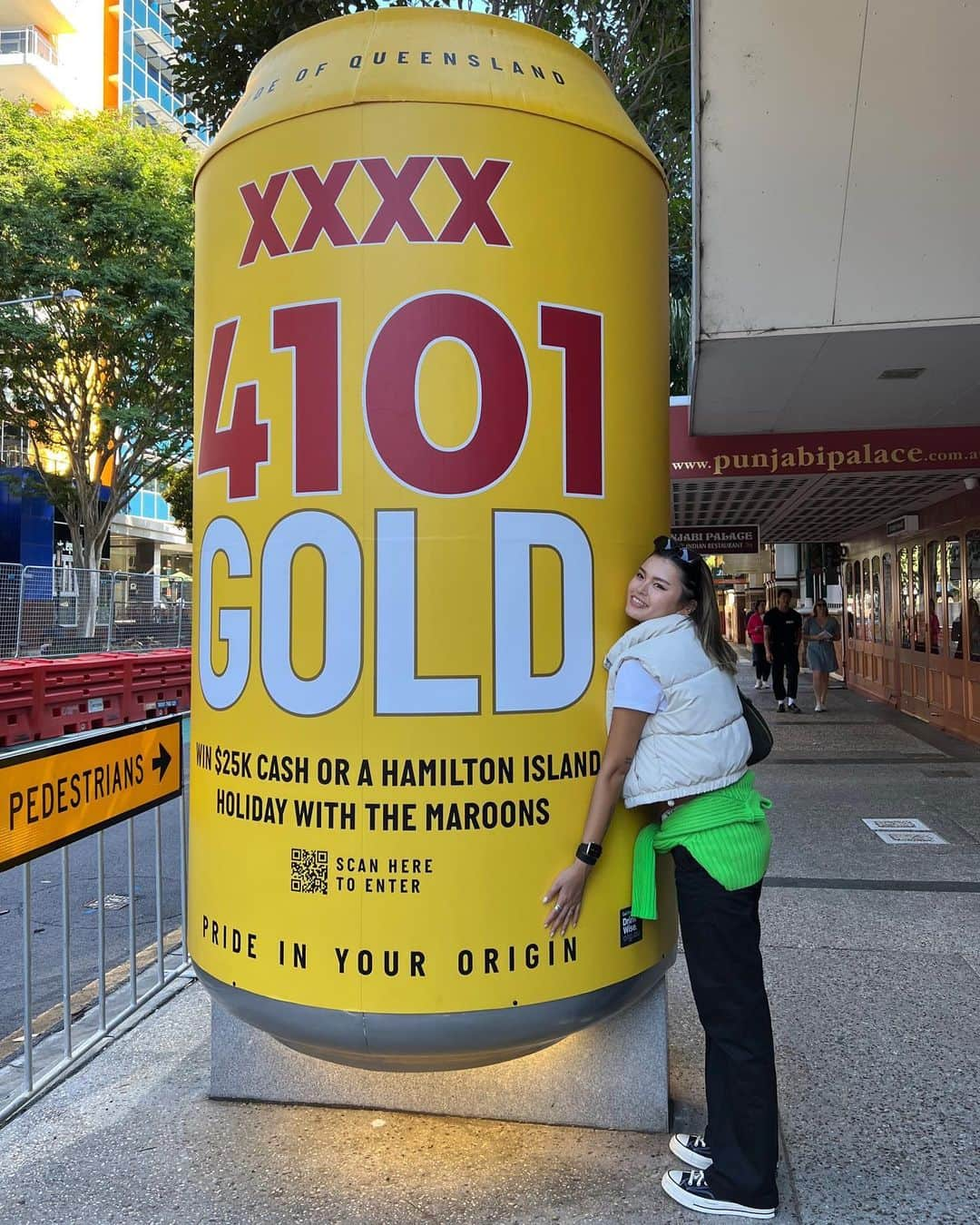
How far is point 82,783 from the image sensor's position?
363cm

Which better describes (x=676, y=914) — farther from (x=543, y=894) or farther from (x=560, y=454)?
(x=560, y=454)

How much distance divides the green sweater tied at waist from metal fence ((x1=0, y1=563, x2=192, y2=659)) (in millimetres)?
12053

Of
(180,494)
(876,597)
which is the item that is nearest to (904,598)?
(876,597)

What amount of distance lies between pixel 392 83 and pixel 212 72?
7693 mm

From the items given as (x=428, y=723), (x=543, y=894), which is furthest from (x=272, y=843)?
(x=543, y=894)

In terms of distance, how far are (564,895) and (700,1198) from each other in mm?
982

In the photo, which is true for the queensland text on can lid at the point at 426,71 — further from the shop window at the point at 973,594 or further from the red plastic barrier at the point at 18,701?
the red plastic barrier at the point at 18,701

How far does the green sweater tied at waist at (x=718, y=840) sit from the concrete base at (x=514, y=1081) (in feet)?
1.81

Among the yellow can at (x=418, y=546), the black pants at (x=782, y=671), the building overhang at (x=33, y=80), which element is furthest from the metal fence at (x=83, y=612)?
the building overhang at (x=33, y=80)

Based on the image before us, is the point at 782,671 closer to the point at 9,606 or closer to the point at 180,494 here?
the point at 9,606

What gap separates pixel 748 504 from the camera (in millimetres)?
12586

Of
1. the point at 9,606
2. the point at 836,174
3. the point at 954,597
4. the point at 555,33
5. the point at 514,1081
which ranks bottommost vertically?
the point at 514,1081

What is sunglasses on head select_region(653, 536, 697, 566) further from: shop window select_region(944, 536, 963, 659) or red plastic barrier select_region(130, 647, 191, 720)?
red plastic barrier select_region(130, 647, 191, 720)

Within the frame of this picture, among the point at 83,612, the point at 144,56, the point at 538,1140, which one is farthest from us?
the point at 144,56
